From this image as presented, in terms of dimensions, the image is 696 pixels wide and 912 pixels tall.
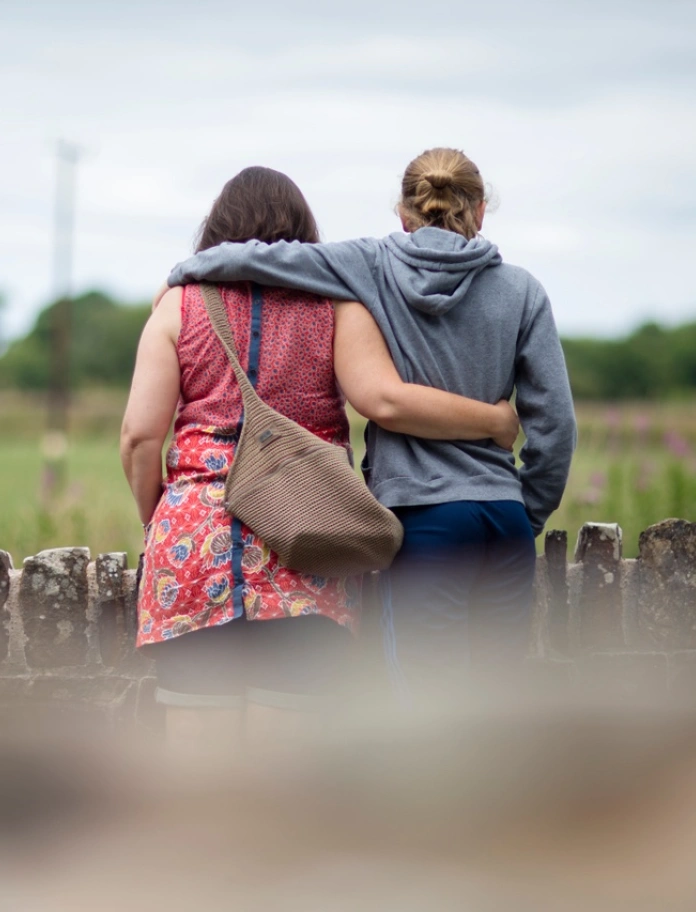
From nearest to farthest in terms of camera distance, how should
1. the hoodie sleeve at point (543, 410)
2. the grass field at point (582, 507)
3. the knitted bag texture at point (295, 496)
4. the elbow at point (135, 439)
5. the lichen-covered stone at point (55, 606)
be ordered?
the knitted bag texture at point (295, 496) < the elbow at point (135, 439) < the hoodie sleeve at point (543, 410) < the lichen-covered stone at point (55, 606) < the grass field at point (582, 507)

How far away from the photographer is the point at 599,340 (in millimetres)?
58312

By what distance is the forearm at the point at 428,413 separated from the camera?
7.76 feet

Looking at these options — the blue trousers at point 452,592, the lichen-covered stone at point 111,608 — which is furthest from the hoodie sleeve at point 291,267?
the lichen-covered stone at point 111,608

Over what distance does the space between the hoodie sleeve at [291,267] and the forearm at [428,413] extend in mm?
224

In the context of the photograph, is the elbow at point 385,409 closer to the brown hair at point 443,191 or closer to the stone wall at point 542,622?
the brown hair at point 443,191

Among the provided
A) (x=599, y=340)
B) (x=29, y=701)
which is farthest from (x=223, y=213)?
(x=599, y=340)

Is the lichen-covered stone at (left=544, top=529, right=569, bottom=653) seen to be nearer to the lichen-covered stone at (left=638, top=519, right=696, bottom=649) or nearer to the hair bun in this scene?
the lichen-covered stone at (left=638, top=519, right=696, bottom=649)

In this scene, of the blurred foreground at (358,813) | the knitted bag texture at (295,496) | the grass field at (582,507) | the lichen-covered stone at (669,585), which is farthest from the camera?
the grass field at (582,507)

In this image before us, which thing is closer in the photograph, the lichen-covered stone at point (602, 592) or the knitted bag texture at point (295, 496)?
the knitted bag texture at point (295, 496)

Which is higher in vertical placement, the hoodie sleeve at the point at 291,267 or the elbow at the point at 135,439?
the hoodie sleeve at the point at 291,267

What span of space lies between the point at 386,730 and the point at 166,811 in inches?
7.7

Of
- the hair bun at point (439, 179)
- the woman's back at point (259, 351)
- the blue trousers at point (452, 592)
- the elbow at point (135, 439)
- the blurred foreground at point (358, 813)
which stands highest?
the hair bun at point (439, 179)

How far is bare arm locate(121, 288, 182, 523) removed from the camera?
92.8 inches

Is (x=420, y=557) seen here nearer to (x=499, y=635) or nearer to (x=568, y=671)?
(x=499, y=635)
